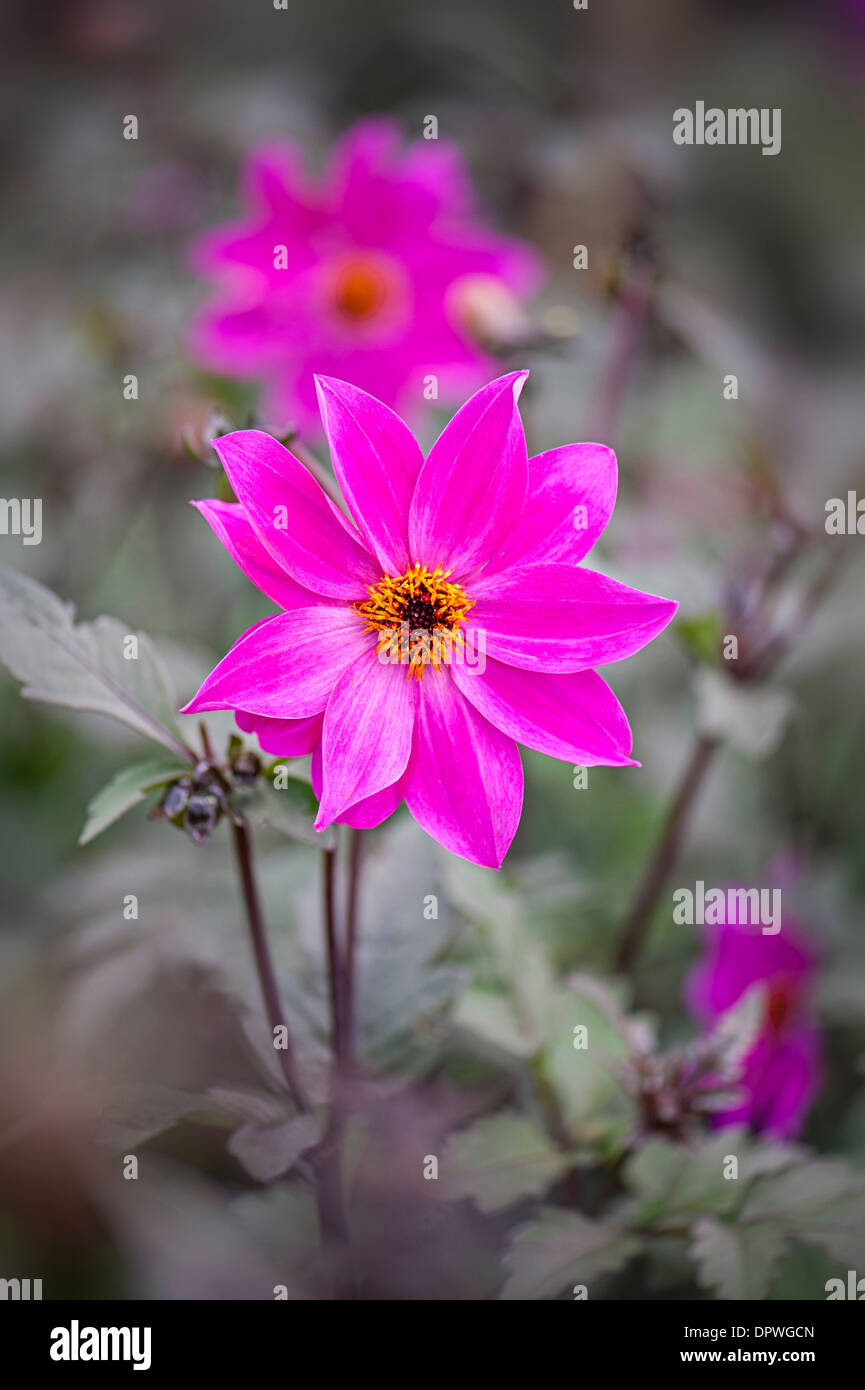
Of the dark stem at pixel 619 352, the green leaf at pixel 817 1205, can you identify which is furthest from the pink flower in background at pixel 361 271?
the green leaf at pixel 817 1205

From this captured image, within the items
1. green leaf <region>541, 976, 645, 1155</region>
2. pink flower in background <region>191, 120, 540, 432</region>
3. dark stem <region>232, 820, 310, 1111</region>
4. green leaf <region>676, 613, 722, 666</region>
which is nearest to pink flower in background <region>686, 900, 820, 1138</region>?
green leaf <region>541, 976, 645, 1155</region>

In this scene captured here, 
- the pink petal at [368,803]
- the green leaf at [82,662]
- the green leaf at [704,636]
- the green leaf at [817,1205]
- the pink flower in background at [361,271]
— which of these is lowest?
the green leaf at [817,1205]

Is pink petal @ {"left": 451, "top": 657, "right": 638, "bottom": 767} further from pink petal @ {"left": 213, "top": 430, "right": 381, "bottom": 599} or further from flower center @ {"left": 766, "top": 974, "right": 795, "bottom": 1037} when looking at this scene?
flower center @ {"left": 766, "top": 974, "right": 795, "bottom": 1037}

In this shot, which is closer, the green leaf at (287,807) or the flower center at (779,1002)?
the green leaf at (287,807)

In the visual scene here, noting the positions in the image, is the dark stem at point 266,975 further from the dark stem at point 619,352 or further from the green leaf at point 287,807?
the dark stem at point 619,352

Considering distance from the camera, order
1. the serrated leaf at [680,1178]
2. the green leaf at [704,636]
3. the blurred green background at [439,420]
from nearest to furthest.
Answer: the serrated leaf at [680,1178]
the green leaf at [704,636]
the blurred green background at [439,420]

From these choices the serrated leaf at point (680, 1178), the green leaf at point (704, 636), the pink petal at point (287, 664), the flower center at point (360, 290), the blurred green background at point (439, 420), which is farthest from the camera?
the flower center at point (360, 290)

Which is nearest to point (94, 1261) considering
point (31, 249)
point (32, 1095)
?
point (32, 1095)
